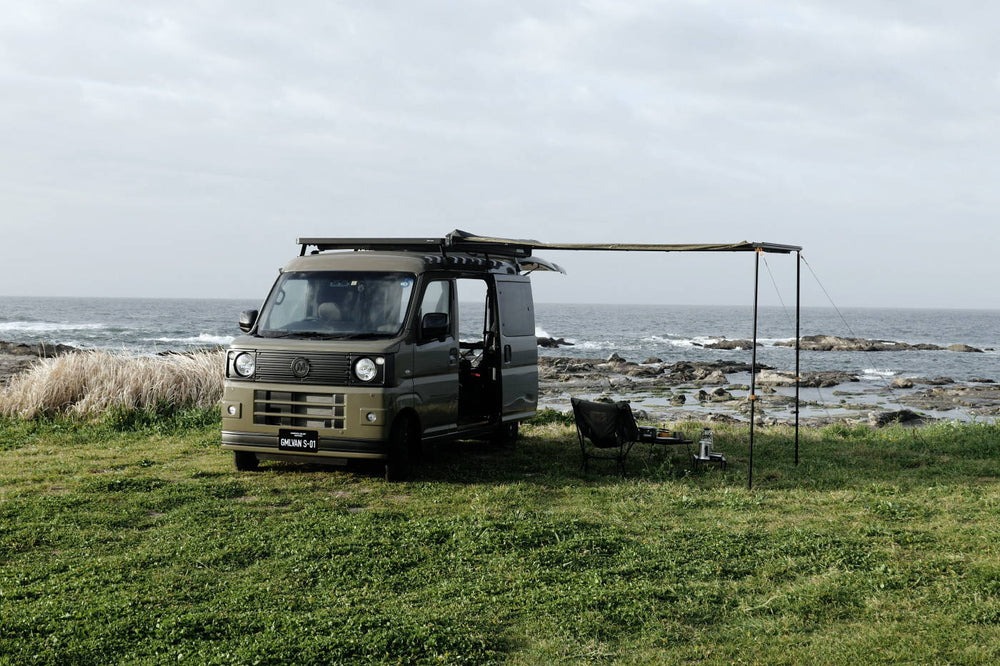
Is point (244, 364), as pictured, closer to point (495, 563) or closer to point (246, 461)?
point (246, 461)

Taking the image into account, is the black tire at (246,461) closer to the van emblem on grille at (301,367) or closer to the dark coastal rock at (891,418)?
the van emblem on grille at (301,367)

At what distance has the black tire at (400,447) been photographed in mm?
9852

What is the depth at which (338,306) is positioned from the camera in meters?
10.3

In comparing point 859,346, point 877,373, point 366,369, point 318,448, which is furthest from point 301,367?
point 859,346

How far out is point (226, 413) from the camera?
33.2 ft

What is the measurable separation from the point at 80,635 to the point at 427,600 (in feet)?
6.78

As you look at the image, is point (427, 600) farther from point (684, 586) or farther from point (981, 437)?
point (981, 437)

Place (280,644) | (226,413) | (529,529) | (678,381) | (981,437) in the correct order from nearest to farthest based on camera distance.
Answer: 1. (280,644)
2. (529,529)
3. (226,413)
4. (981,437)
5. (678,381)

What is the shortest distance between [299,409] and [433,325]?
1.69 meters

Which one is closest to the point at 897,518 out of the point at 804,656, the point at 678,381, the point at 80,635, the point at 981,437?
the point at 804,656

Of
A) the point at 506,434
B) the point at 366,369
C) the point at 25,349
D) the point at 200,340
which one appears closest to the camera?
the point at 366,369

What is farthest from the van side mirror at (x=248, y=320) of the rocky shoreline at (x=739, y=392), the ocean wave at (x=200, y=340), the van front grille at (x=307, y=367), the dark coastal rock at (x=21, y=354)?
the ocean wave at (x=200, y=340)

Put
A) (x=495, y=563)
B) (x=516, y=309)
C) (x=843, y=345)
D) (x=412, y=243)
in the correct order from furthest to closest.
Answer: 1. (x=843, y=345)
2. (x=516, y=309)
3. (x=412, y=243)
4. (x=495, y=563)

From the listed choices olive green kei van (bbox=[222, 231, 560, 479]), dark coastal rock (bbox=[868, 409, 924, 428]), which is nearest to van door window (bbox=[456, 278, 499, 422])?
olive green kei van (bbox=[222, 231, 560, 479])
